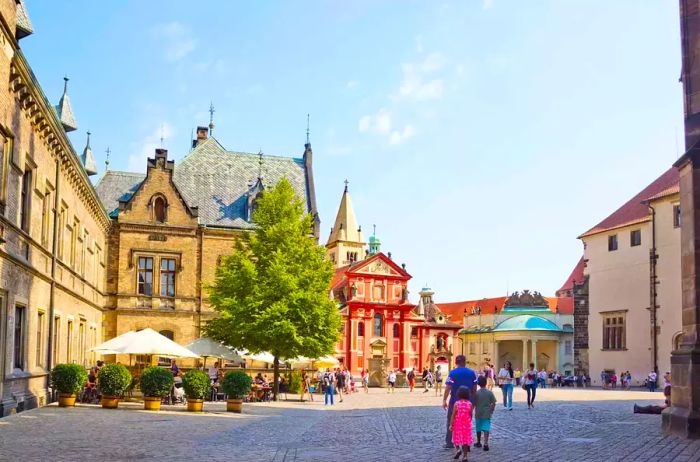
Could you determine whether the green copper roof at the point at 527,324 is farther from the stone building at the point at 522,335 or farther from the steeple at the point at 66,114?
the steeple at the point at 66,114

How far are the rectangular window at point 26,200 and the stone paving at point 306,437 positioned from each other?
5148 mm

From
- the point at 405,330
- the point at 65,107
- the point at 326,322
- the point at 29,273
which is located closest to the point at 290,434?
the point at 29,273

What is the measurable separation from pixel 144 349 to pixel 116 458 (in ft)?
51.9

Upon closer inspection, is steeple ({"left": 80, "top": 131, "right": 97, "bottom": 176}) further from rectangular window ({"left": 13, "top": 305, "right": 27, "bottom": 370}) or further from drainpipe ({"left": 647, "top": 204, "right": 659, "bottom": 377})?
drainpipe ({"left": 647, "top": 204, "right": 659, "bottom": 377})

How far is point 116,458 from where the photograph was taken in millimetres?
13664

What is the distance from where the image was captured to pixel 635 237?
58.5 meters

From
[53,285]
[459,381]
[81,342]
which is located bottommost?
[81,342]

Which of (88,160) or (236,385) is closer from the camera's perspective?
(236,385)

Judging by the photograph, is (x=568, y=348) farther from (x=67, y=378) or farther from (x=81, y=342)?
(x=67, y=378)

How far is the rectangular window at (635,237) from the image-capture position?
58062mm

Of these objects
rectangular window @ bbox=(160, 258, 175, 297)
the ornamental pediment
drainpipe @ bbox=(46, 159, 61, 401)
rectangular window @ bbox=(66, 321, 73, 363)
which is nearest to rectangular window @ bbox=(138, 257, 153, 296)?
rectangular window @ bbox=(160, 258, 175, 297)

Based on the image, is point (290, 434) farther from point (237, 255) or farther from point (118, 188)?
point (118, 188)

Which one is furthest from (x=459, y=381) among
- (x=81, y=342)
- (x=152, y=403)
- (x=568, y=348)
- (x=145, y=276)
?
(x=568, y=348)

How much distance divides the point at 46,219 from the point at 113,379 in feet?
18.2
